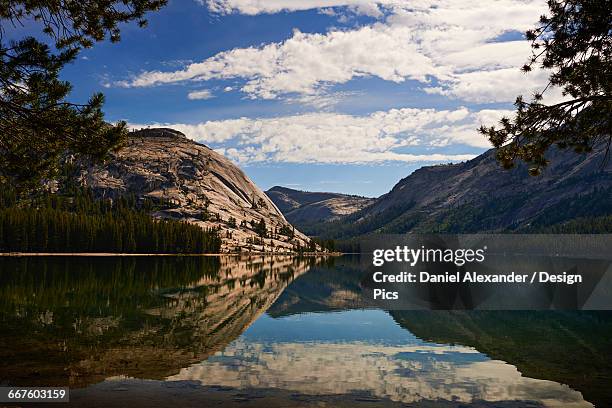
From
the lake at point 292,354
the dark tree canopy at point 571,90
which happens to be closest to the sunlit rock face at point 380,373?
the lake at point 292,354

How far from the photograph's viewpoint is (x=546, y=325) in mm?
49000

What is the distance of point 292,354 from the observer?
32531mm

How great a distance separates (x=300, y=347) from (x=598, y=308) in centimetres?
4935

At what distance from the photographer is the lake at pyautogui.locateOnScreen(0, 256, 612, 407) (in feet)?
73.0

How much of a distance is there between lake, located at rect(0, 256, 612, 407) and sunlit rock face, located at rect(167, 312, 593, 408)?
10 cm

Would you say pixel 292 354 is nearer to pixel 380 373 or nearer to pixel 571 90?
pixel 380 373

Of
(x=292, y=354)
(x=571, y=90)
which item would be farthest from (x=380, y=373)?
(x=571, y=90)

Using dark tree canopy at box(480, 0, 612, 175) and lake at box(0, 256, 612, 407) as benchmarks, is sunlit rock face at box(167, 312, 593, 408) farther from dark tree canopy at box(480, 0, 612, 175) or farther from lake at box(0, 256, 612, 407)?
dark tree canopy at box(480, 0, 612, 175)

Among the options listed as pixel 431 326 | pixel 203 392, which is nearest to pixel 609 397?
pixel 203 392

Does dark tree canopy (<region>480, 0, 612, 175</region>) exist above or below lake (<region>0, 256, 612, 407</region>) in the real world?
above

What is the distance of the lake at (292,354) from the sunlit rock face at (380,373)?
10 cm

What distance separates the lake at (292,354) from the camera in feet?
73.0

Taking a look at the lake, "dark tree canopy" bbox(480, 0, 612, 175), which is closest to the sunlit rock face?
the lake

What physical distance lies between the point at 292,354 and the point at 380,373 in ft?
23.8
